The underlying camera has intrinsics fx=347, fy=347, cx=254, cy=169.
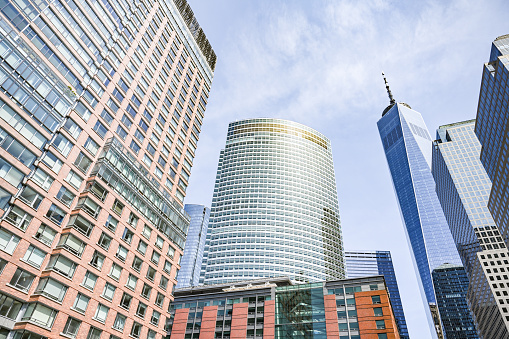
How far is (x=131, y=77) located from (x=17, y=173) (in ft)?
98.3

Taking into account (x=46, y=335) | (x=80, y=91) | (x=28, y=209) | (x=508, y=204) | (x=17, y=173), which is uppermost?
(x=508, y=204)

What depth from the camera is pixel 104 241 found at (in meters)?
47.2

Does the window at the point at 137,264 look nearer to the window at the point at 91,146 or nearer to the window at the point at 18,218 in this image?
the window at the point at 91,146

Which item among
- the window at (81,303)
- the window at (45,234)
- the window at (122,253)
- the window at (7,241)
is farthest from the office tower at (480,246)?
the window at (7,241)

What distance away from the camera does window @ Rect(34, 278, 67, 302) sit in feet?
123

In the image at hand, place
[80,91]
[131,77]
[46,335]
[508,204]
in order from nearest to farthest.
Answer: [46,335], [80,91], [131,77], [508,204]

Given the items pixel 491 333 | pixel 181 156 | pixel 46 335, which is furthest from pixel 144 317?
pixel 491 333

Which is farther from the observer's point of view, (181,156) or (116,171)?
(181,156)

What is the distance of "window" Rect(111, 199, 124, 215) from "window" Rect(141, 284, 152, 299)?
1202 centimetres

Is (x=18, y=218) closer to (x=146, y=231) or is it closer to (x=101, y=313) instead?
(x=101, y=313)

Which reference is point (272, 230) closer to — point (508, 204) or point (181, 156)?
point (508, 204)

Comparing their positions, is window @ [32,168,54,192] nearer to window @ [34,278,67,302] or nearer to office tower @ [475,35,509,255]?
window @ [34,278,67,302]

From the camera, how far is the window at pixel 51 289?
37.4 metres

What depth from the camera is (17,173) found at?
125 ft
